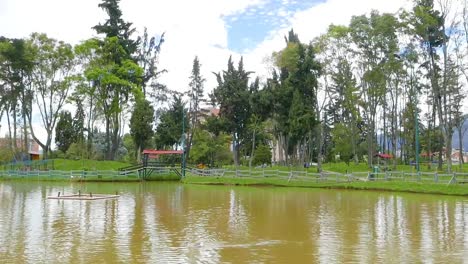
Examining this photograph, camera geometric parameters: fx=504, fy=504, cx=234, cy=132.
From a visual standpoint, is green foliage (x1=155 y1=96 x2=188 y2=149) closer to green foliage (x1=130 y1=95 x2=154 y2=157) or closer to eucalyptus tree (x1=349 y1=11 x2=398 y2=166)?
green foliage (x1=130 y1=95 x2=154 y2=157)

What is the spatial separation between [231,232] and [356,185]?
68.6 feet

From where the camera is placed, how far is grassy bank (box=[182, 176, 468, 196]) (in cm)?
2927

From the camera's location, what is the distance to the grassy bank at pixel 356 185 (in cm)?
2927

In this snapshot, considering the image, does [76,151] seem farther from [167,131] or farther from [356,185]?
[356,185]

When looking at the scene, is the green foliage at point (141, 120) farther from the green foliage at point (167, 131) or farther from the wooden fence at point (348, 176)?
the wooden fence at point (348, 176)

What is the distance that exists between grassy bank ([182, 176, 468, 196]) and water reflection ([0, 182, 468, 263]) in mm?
6231

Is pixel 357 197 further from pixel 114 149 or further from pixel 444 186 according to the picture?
pixel 114 149

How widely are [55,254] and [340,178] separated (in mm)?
28106

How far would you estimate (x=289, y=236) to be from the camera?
1360cm

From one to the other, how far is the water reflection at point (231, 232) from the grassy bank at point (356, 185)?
6.23m

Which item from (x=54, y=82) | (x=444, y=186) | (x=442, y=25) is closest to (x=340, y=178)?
(x=444, y=186)

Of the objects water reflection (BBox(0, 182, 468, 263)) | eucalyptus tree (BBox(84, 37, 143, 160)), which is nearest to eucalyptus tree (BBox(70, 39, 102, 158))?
eucalyptus tree (BBox(84, 37, 143, 160))

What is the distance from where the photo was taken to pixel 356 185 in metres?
33.6

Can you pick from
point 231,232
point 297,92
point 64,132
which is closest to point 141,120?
point 64,132
